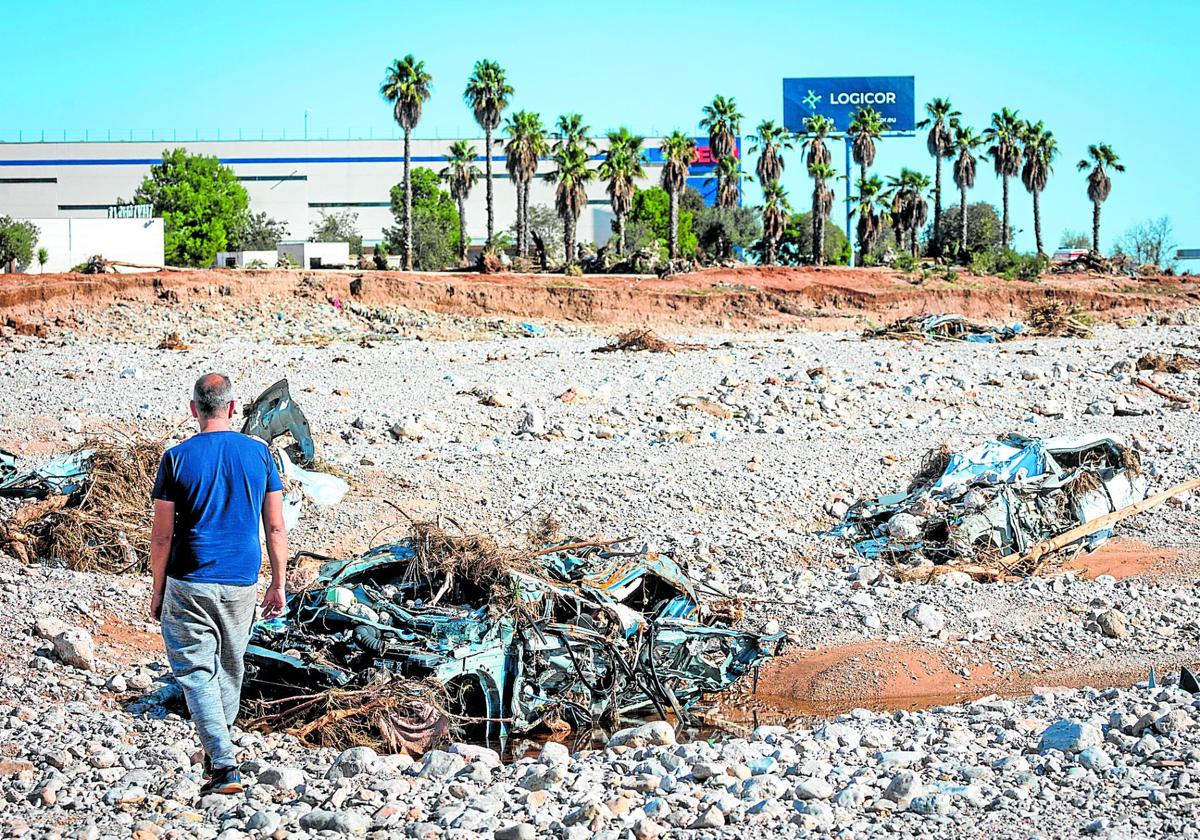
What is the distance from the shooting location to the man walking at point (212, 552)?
14.1ft

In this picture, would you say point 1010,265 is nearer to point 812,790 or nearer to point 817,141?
point 817,141

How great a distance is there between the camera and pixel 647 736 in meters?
5.51

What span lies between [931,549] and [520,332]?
20950 mm

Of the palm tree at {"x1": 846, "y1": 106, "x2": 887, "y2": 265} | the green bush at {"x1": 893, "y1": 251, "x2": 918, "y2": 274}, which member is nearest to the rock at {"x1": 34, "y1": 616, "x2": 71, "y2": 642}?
the green bush at {"x1": 893, "y1": 251, "x2": 918, "y2": 274}

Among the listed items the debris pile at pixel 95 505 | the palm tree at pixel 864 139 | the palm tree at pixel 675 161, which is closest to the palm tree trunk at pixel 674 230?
the palm tree at pixel 675 161

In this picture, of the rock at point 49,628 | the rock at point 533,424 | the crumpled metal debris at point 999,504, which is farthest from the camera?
the rock at point 533,424

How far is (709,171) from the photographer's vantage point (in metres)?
67.2

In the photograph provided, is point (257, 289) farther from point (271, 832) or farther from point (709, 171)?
point (709, 171)

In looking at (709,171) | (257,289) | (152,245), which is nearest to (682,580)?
(257,289)

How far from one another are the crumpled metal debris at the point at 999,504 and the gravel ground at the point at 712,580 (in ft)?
1.22

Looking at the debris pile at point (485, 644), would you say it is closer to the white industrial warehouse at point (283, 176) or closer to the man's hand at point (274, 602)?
the man's hand at point (274, 602)

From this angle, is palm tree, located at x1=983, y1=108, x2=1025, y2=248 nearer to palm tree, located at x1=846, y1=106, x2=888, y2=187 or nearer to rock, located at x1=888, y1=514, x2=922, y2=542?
palm tree, located at x1=846, y1=106, x2=888, y2=187

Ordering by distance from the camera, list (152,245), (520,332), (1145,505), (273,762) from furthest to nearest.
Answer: (152,245) < (520,332) < (1145,505) < (273,762)

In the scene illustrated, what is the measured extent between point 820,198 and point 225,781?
146ft
